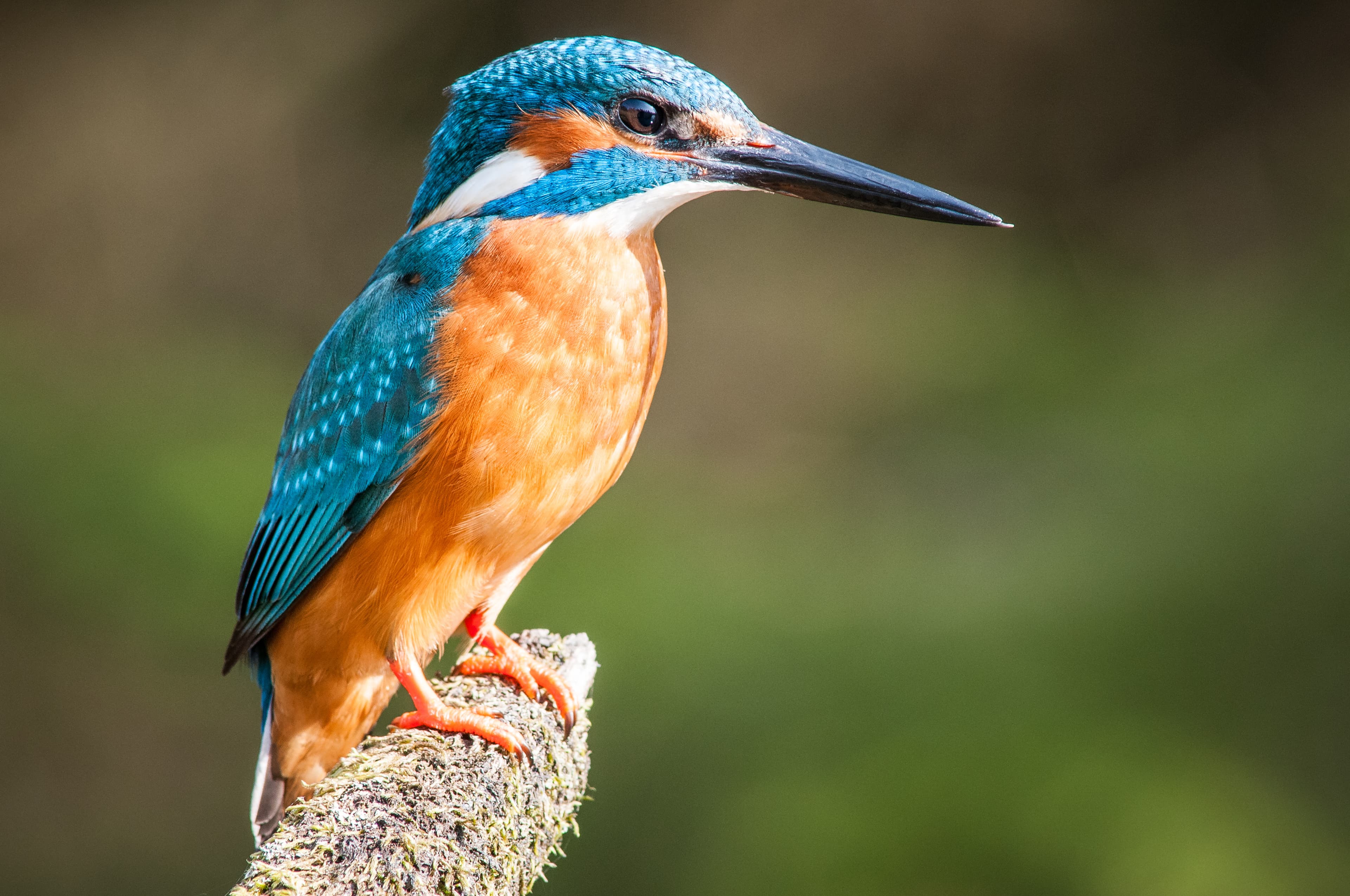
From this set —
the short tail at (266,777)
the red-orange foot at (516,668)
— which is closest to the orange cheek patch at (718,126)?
the red-orange foot at (516,668)

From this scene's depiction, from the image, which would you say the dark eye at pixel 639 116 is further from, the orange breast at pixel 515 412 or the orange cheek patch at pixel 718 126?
the orange breast at pixel 515 412

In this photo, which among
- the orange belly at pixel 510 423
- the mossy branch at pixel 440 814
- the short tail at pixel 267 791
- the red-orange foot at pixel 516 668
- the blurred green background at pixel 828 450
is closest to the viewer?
the mossy branch at pixel 440 814

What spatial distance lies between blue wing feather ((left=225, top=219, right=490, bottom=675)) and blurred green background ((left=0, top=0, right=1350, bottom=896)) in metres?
1.95

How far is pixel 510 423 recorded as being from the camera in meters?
2.03

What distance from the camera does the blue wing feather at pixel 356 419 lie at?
6.98ft

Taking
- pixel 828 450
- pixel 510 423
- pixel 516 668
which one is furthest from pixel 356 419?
pixel 828 450

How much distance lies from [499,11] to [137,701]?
170 inches

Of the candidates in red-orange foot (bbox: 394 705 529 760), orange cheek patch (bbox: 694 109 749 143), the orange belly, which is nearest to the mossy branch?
red-orange foot (bbox: 394 705 529 760)

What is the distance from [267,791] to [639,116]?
5.47 feet

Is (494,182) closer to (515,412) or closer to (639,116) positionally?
(639,116)

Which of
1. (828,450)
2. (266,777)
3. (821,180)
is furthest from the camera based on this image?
(828,450)

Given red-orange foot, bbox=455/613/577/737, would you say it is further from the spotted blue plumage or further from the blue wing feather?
the spotted blue plumage

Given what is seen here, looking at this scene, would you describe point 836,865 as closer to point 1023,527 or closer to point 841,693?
point 841,693

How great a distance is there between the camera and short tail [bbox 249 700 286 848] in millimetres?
2545
